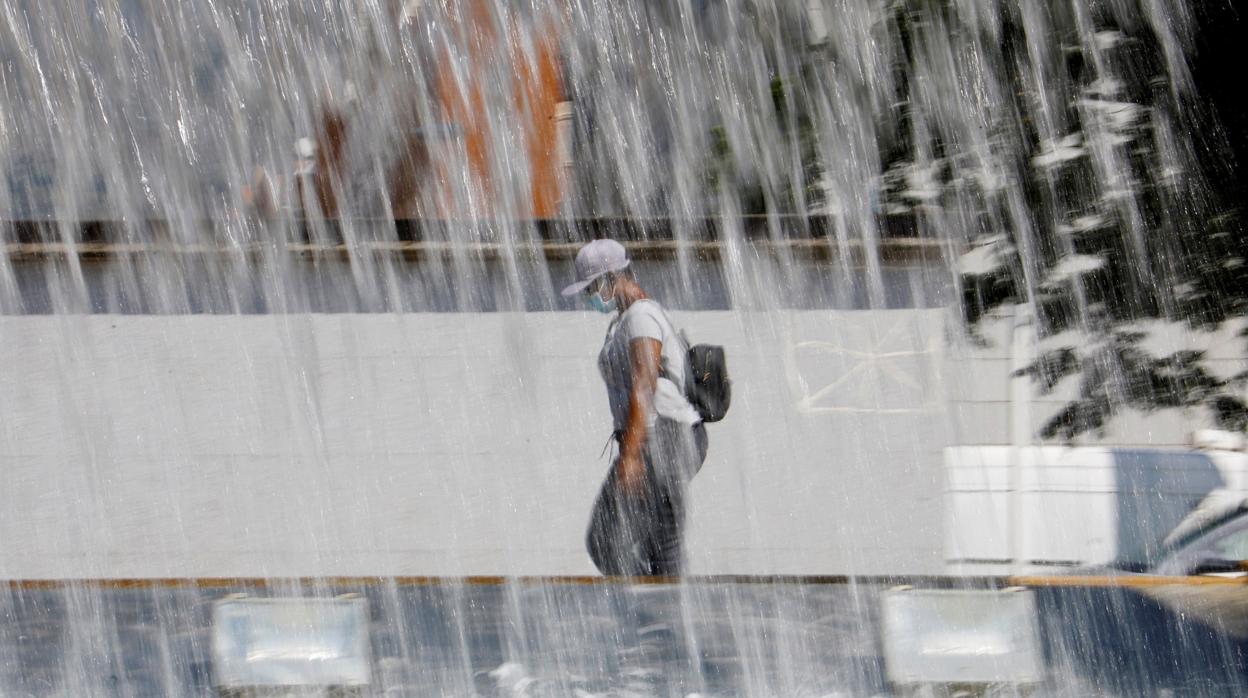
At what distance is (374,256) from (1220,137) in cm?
330

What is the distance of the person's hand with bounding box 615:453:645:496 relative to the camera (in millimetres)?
3496

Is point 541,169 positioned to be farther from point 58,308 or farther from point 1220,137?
point 1220,137

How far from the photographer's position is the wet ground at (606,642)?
2.86 m

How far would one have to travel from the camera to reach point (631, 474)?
11.6ft

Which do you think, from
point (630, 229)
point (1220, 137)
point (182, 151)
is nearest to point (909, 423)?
point (630, 229)

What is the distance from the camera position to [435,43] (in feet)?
17.2

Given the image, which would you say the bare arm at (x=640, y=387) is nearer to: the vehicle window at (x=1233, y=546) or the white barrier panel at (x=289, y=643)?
the white barrier panel at (x=289, y=643)

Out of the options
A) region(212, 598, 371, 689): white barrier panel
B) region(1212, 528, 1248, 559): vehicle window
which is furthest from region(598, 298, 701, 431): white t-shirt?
region(1212, 528, 1248, 559): vehicle window

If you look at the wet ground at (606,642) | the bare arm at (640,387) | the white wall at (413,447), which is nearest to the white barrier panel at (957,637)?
the wet ground at (606,642)

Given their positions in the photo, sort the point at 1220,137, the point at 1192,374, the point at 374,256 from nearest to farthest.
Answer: the point at 1220,137, the point at 1192,374, the point at 374,256

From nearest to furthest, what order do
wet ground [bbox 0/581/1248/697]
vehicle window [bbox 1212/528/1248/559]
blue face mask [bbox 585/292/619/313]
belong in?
wet ground [bbox 0/581/1248/697] < blue face mask [bbox 585/292/619/313] < vehicle window [bbox 1212/528/1248/559]

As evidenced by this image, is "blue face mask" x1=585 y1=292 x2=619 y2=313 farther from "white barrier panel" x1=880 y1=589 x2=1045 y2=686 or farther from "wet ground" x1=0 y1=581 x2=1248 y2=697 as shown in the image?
"white barrier panel" x1=880 y1=589 x2=1045 y2=686

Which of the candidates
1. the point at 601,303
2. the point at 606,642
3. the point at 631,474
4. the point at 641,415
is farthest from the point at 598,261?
the point at 606,642

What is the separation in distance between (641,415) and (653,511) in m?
0.49
